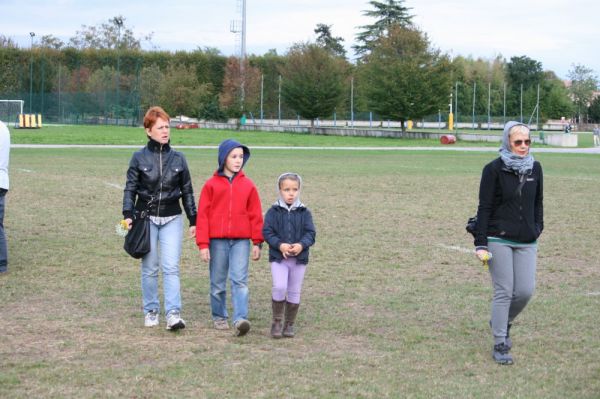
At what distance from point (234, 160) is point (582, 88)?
358ft

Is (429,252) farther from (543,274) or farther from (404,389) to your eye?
(404,389)

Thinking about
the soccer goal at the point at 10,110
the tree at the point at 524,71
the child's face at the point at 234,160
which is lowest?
the child's face at the point at 234,160

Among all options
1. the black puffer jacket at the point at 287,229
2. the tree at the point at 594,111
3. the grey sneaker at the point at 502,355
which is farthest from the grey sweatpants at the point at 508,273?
the tree at the point at 594,111

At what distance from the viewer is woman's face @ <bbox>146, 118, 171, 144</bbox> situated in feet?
23.9

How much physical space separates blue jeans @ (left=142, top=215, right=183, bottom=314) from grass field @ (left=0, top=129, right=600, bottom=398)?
0.86 feet

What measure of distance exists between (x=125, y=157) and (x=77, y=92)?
41.0 meters

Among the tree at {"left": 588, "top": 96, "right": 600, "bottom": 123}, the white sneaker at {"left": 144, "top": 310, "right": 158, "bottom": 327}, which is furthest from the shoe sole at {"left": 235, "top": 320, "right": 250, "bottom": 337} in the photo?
the tree at {"left": 588, "top": 96, "right": 600, "bottom": 123}

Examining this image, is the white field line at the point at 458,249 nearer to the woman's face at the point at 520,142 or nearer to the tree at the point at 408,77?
the woman's face at the point at 520,142

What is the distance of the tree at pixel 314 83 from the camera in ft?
202

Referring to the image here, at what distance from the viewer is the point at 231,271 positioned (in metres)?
7.30

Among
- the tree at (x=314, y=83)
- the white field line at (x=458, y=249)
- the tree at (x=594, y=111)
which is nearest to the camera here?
the white field line at (x=458, y=249)

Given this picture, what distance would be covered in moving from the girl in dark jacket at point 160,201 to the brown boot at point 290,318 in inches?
32.5

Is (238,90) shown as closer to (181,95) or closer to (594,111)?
(181,95)

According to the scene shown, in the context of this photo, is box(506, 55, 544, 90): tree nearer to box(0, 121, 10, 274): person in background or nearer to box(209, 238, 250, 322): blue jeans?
box(0, 121, 10, 274): person in background
